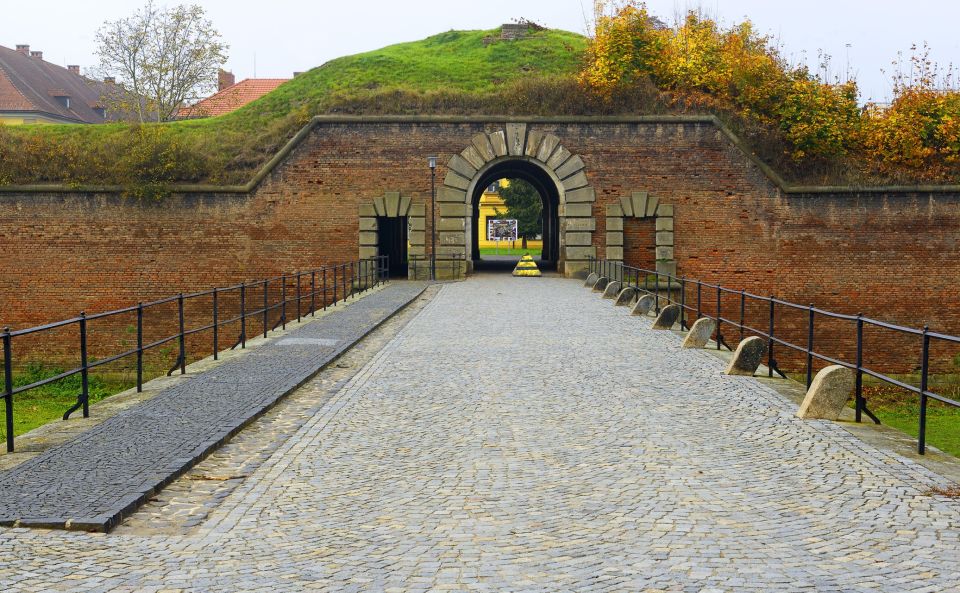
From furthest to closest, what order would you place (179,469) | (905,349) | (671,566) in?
(905,349) → (179,469) → (671,566)

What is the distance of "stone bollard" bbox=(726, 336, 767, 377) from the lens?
1079 centimetres

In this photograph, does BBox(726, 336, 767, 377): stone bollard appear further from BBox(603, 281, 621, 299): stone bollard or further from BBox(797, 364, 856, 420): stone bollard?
BBox(603, 281, 621, 299): stone bollard

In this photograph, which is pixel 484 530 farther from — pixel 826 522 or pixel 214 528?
pixel 826 522

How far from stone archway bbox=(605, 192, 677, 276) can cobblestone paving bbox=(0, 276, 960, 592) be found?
54.3 feet

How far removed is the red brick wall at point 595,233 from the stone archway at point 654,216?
224 millimetres

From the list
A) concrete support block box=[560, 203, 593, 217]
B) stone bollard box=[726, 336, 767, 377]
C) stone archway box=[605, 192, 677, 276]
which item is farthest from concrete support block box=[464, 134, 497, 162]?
stone bollard box=[726, 336, 767, 377]

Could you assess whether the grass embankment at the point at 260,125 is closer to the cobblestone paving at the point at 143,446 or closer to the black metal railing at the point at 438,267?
the black metal railing at the point at 438,267

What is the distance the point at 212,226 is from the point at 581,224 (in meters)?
10.6

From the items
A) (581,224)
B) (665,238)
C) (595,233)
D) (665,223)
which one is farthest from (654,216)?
(581,224)

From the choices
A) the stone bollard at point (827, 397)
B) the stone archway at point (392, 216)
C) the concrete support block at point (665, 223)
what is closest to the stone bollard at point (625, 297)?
the concrete support block at point (665, 223)

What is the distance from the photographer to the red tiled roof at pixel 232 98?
49.1 metres

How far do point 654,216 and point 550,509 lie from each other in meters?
21.3

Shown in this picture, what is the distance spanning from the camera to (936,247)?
24688 millimetres

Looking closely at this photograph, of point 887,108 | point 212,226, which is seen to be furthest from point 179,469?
point 887,108
